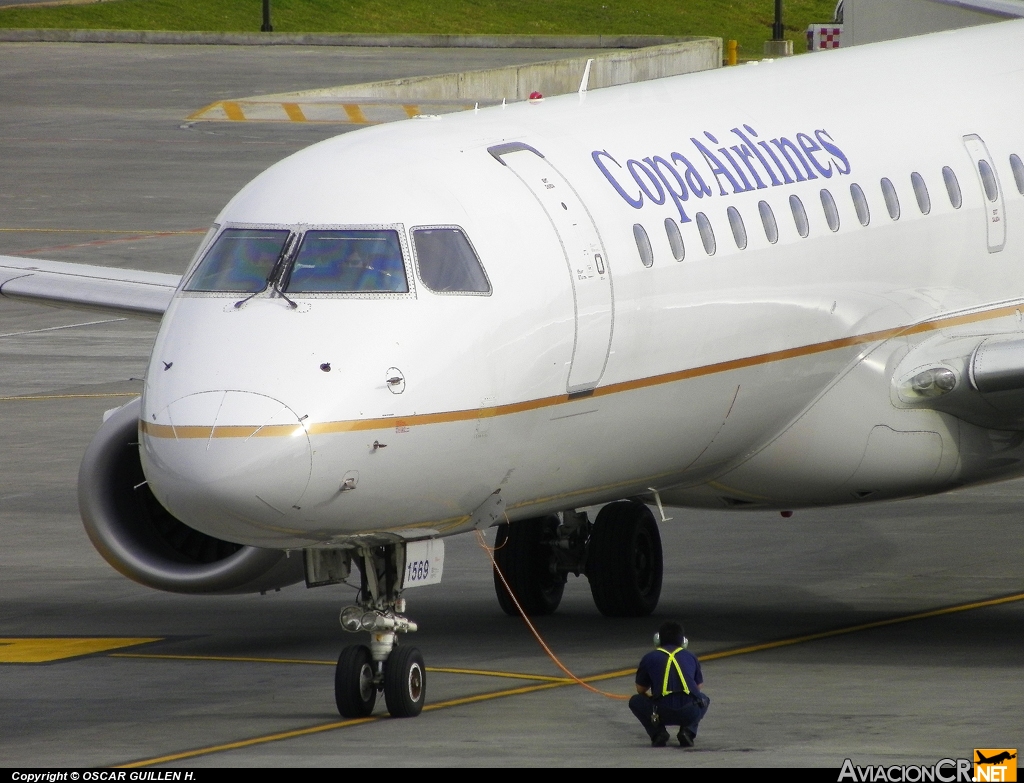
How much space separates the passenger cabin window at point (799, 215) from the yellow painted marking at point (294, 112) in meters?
46.1

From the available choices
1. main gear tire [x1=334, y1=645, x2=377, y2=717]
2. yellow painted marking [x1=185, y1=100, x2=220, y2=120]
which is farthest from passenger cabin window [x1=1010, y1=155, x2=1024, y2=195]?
yellow painted marking [x1=185, y1=100, x2=220, y2=120]

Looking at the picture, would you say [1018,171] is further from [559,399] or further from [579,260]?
[559,399]

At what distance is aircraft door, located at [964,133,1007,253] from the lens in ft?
66.5

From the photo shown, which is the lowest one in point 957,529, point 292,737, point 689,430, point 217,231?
point 957,529

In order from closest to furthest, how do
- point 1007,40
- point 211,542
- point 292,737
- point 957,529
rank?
1. point 292,737
2. point 211,542
3. point 1007,40
4. point 957,529

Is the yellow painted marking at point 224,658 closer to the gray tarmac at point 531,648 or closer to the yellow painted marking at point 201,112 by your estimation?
the gray tarmac at point 531,648

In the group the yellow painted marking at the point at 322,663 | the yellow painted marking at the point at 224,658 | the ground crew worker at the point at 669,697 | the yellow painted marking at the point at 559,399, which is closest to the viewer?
the yellow painted marking at the point at 559,399

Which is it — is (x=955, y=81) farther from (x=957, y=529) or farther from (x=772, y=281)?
(x=957, y=529)

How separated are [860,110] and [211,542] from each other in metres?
7.05

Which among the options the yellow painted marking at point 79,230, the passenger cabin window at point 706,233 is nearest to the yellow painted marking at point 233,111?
the yellow painted marking at point 79,230

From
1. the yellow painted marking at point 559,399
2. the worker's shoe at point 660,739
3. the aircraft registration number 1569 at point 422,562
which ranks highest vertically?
the yellow painted marking at point 559,399

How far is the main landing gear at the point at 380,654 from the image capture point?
15680 mm

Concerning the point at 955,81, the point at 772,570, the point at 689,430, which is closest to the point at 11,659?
the point at 689,430

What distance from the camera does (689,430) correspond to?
688 inches
